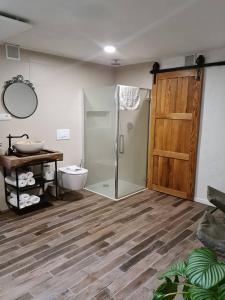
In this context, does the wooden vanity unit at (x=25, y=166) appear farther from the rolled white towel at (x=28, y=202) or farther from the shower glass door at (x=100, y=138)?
the shower glass door at (x=100, y=138)

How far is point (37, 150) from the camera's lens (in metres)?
3.30

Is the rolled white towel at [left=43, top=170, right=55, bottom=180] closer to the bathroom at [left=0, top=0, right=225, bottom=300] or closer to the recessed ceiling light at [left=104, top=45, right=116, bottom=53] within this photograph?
the bathroom at [left=0, top=0, right=225, bottom=300]

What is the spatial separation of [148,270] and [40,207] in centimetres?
196

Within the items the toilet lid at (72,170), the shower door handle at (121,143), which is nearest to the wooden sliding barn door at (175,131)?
the shower door handle at (121,143)

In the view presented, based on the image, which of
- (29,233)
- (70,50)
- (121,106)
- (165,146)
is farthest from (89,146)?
(29,233)

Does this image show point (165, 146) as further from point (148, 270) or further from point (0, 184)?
point (0, 184)

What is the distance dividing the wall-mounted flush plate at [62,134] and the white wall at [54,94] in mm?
65

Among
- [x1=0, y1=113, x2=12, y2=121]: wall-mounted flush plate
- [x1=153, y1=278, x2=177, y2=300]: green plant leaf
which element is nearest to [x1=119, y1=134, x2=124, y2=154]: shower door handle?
[x1=0, y1=113, x2=12, y2=121]: wall-mounted flush plate

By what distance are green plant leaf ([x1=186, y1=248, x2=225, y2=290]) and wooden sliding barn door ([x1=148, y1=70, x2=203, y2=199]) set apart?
281 centimetres

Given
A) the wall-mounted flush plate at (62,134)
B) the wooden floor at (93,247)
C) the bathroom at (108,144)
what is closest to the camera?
the wooden floor at (93,247)

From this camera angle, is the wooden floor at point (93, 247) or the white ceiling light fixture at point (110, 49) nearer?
the wooden floor at point (93, 247)

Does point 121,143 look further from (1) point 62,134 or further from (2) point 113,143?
(1) point 62,134

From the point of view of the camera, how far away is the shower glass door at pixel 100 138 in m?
3.79

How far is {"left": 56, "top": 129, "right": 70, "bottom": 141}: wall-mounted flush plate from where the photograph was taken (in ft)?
12.8
